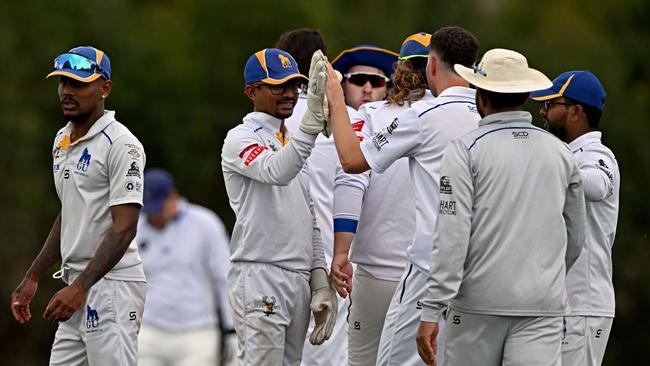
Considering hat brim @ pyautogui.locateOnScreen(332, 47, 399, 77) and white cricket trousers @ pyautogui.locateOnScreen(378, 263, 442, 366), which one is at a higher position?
hat brim @ pyautogui.locateOnScreen(332, 47, 399, 77)

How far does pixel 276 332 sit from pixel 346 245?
0.70m

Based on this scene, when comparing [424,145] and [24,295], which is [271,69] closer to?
[424,145]

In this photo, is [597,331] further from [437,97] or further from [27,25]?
[27,25]

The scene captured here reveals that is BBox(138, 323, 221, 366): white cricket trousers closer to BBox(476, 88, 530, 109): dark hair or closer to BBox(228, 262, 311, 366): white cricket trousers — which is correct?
BBox(228, 262, 311, 366): white cricket trousers

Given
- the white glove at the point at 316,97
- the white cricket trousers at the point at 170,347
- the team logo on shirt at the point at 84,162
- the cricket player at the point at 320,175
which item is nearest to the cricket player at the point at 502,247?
the white glove at the point at 316,97

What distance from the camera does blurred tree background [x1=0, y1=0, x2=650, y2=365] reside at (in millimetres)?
25328

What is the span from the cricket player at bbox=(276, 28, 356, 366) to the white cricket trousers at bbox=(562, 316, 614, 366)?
168 centimetres

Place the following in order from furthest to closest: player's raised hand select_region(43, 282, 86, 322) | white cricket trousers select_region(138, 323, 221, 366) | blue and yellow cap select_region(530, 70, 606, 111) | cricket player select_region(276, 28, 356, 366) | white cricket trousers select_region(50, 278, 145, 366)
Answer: white cricket trousers select_region(138, 323, 221, 366), cricket player select_region(276, 28, 356, 366), blue and yellow cap select_region(530, 70, 606, 111), white cricket trousers select_region(50, 278, 145, 366), player's raised hand select_region(43, 282, 86, 322)

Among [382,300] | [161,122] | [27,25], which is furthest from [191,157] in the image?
[382,300]

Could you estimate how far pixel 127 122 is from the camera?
3578 centimetres

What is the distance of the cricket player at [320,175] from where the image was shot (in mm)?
8945

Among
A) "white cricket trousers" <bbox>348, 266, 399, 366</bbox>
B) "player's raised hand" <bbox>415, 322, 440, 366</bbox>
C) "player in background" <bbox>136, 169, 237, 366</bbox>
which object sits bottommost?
"player in background" <bbox>136, 169, 237, 366</bbox>

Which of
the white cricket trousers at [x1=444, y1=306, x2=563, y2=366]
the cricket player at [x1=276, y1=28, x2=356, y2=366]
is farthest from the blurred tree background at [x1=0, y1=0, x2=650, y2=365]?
the white cricket trousers at [x1=444, y1=306, x2=563, y2=366]

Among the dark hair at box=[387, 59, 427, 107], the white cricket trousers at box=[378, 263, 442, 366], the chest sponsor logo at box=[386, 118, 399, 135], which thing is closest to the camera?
the chest sponsor logo at box=[386, 118, 399, 135]
